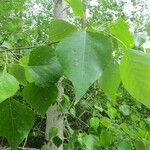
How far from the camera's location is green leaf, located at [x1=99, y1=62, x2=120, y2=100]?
1.52 ft

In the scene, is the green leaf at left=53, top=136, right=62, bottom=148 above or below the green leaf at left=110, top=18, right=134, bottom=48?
below

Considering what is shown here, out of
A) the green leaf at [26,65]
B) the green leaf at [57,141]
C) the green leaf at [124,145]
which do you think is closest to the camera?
the green leaf at [26,65]

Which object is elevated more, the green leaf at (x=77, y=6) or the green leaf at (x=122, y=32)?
the green leaf at (x=77, y=6)

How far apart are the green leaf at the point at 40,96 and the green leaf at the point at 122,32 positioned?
0.11 m

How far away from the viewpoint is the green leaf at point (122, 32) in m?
0.44

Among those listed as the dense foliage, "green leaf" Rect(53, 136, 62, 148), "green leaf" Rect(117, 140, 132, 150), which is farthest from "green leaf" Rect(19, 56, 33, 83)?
"green leaf" Rect(53, 136, 62, 148)

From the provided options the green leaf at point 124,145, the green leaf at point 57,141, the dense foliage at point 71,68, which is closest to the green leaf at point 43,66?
the dense foliage at point 71,68

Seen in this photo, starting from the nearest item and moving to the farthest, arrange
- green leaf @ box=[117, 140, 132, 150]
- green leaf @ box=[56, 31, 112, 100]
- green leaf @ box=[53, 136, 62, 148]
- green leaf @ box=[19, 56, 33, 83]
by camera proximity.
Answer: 1. green leaf @ box=[56, 31, 112, 100]
2. green leaf @ box=[19, 56, 33, 83]
3. green leaf @ box=[117, 140, 132, 150]
4. green leaf @ box=[53, 136, 62, 148]

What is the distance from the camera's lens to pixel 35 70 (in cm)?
48

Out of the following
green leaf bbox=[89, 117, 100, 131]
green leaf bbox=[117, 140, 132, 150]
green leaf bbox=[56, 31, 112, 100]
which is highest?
green leaf bbox=[56, 31, 112, 100]

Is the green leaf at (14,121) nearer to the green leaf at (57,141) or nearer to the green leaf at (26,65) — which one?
the green leaf at (26,65)

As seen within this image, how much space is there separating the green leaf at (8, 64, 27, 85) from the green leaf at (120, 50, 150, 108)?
0.14 metres

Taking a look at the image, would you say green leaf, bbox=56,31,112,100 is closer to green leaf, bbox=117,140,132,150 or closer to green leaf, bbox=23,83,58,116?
green leaf, bbox=23,83,58,116

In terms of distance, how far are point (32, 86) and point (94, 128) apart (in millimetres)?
844
